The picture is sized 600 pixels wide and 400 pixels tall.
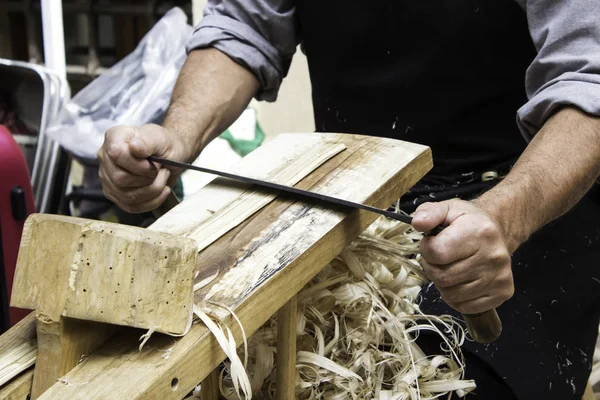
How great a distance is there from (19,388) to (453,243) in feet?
1.54

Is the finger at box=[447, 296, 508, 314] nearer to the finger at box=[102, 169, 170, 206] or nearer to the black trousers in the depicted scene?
the black trousers

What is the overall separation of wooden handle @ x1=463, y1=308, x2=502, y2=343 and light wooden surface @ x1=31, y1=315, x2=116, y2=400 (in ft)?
1.52

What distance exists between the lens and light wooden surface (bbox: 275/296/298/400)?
80 centimetres

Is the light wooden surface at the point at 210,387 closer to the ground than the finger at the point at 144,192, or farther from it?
closer to the ground

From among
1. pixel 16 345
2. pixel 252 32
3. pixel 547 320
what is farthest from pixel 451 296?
pixel 252 32

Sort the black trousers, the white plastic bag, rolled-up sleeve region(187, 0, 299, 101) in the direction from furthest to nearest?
the white plastic bag < rolled-up sleeve region(187, 0, 299, 101) < the black trousers

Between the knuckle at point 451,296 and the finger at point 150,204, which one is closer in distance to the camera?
the knuckle at point 451,296

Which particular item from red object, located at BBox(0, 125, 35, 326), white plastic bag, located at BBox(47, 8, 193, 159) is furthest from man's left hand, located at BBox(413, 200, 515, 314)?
white plastic bag, located at BBox(47, 8, 193, 159)

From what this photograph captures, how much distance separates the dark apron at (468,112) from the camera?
1.11 meters

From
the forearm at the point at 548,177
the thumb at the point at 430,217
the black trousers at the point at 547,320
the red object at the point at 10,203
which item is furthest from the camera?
the red object at the point at 10,203

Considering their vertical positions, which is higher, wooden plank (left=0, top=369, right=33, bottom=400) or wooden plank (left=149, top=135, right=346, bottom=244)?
wooden plank (left=149, top=135, right=346, bottom=244)

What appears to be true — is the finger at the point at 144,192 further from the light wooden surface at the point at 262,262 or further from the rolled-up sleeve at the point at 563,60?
the rolled-up sleeve at the point at 563,60

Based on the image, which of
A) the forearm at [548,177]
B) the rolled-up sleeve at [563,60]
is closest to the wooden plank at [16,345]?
the forearm at [548,177]

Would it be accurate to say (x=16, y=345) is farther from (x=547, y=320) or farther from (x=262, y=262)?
(x=547, y=320)
